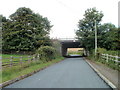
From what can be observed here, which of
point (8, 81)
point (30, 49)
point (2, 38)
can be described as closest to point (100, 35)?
point (30, 49)

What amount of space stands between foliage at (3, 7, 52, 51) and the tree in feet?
26.6

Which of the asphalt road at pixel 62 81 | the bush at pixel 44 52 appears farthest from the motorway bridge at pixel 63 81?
the bush at pixel 44 52

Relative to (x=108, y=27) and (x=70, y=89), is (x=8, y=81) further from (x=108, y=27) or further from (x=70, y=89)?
(x=108, y=27)

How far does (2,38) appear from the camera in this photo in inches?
1825

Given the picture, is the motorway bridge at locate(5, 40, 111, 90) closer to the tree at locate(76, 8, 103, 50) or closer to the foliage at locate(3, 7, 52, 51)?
the tree at locate(76, 8, 103, 50)

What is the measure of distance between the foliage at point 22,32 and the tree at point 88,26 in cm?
809

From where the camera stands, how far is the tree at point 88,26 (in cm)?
4087

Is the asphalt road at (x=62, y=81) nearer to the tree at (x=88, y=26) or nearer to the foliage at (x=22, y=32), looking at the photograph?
the tree at (x=88, y=26)

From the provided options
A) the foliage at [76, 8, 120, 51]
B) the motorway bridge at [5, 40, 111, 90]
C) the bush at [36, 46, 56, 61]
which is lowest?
the motorway bridge at [5, 40, 111, 90]

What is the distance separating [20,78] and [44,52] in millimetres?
16478

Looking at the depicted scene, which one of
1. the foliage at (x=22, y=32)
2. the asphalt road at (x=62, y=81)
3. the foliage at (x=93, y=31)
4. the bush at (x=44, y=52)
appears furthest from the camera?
the foliage at (x=22, y=32)

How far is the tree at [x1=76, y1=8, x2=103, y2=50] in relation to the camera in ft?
134

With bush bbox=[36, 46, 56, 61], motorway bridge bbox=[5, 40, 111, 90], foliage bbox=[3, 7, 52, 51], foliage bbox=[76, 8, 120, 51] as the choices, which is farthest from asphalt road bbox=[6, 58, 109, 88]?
foliage bbox=[3, 7, 52, 51]

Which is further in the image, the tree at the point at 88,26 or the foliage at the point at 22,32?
the foliage at the point at 22,32
